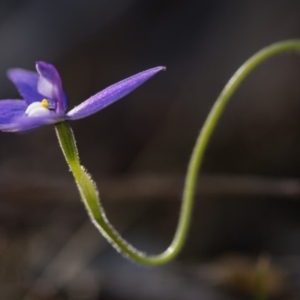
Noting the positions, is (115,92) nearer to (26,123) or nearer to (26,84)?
(26,123)

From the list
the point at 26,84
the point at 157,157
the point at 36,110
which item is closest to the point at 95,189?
the point at 36,110

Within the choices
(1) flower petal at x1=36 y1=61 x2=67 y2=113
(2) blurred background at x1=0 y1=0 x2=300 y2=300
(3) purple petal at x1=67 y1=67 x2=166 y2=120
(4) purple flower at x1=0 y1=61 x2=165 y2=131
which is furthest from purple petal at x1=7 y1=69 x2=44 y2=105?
(2) blurred background at x1=0 y1=0 x2=300 y2=300

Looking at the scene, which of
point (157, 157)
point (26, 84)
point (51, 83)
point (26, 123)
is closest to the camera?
point (26, 123)

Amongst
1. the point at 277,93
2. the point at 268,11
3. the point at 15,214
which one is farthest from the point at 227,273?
the point at 268,11

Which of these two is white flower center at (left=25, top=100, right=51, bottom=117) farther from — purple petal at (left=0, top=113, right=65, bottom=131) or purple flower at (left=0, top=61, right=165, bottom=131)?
purple petal at (left=0, top=113, right=65, bottom=131)

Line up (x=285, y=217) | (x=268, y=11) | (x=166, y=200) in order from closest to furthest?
(x=285, y=217) → (x=166, y=200) → (x=268, y=11)

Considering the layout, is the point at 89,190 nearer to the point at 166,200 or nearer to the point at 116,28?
the point at 166,200
